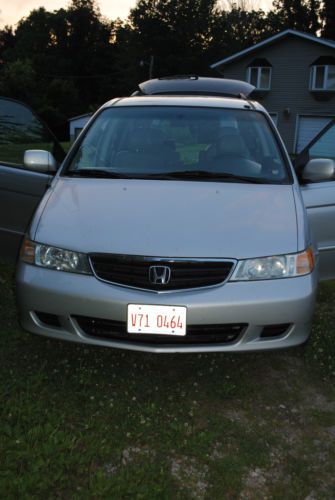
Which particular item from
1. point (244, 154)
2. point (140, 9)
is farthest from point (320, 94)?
point (140, 9)

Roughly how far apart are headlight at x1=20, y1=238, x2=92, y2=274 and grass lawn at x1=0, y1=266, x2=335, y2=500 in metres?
0.71

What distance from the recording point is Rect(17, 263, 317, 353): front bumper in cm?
262

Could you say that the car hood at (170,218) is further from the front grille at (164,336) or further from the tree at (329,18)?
the tree at (329,18)

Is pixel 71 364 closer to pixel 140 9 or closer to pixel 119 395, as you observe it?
pixel 119 395

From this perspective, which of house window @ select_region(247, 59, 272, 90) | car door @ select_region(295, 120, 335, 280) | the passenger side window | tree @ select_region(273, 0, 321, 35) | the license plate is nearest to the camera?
the license plate

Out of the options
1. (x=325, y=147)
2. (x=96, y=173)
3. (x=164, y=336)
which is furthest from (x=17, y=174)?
(x=325, y=147)

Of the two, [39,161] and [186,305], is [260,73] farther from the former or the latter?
[186,305]

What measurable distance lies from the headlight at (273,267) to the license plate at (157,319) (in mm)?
→ 358

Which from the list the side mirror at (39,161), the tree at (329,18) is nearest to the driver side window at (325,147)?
the side mirror at (39,161)

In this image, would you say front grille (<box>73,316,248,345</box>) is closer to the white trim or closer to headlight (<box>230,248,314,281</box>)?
headlight (<box>230,248,314,281</box>)

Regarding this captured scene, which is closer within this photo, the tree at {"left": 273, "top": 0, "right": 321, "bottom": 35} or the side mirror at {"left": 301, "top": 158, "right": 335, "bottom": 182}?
the side mirror at {"left": 301, "top": 158, "right": 335, "bottom": 182}

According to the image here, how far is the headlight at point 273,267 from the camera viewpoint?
2686 millimetres

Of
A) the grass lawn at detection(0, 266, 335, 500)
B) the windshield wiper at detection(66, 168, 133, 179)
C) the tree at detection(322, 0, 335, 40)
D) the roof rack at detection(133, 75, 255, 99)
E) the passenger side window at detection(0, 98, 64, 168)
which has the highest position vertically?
the tree at detection(322, 0, 335, 40)

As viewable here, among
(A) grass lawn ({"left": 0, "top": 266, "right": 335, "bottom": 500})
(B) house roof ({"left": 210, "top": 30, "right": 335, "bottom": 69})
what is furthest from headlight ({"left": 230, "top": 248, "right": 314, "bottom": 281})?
(B) house roof ({"left": 210, "top": 30, "right": 335, "bottom": 69})
